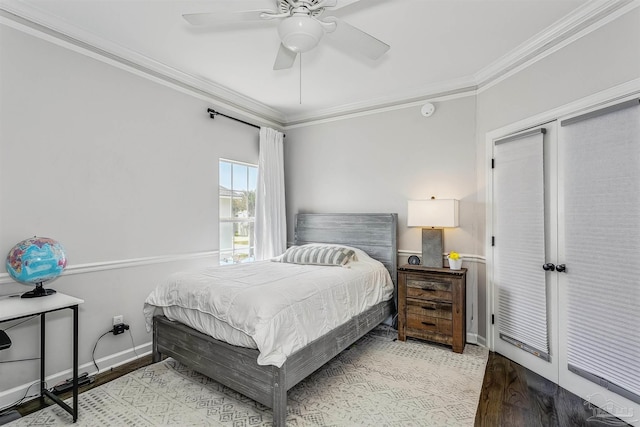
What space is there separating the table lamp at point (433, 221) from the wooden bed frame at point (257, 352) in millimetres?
367

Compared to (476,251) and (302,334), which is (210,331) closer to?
(302,334)

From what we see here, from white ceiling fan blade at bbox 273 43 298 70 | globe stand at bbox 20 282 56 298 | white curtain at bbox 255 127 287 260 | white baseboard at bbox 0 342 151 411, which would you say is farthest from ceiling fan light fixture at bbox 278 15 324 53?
white baseboard at bbox 0 342 151 411

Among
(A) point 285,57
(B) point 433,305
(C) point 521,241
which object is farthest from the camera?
(B) point 433,305

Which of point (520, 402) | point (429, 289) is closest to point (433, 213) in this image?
point (429, 289)

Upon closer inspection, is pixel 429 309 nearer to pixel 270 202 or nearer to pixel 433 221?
pixel 433 221

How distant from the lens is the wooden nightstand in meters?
3.07

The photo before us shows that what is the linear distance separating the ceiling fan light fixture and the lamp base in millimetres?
2389

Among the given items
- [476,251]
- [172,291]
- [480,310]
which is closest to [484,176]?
[476,251]

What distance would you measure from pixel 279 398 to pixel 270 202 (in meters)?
2.72

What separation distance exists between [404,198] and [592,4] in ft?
7.37

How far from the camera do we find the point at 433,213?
10.8ft

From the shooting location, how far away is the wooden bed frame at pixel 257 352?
2000 millimetres

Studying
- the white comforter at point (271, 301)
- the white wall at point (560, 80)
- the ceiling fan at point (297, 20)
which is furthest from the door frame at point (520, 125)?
the ceiling fan at point (297, 20)

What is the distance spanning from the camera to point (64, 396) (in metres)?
2.31
